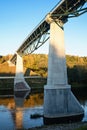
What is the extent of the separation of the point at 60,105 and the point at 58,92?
1.64 metres

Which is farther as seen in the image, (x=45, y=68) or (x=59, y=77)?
(x=45, y=68)

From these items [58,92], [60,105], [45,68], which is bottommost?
[60,105]

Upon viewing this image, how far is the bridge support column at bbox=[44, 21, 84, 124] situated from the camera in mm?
36781

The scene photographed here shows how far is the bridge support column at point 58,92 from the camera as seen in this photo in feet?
121

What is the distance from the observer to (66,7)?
121 feet

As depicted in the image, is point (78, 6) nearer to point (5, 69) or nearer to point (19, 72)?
point (19, 72)

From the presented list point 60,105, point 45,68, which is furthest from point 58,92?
point 45,68

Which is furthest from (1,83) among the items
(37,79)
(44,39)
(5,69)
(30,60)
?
(44,39)

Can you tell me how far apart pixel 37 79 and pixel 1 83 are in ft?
50.2

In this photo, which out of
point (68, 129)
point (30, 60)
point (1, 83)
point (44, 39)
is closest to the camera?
point (68, 129)

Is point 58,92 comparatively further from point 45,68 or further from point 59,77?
point 45,68

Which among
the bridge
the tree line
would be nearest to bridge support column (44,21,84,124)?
the bridge

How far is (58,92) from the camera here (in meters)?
37.9

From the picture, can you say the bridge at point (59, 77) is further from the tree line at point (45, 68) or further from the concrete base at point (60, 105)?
the tree line at point (45, 68)
